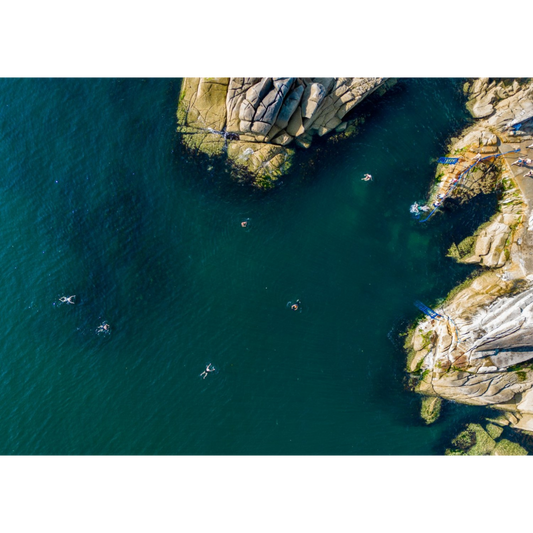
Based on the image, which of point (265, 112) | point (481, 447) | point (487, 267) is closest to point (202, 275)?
point (265, 112)

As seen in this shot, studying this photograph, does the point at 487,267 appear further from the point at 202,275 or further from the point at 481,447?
the point at 202,275

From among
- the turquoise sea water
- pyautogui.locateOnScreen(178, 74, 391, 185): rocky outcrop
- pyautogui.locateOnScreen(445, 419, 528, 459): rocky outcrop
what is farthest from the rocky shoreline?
pyautogui.locateOnScreen(178, 74, 391, 185): rocky outcrop

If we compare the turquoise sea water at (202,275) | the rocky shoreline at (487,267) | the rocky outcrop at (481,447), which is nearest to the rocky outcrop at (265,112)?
the turquoise sea water at (202,275)

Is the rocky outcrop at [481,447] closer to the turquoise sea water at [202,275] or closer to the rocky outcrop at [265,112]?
the turquoise sea water at [202,275]

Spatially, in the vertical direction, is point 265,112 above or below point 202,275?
above

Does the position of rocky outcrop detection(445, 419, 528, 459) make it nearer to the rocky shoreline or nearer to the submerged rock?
the submerged rock

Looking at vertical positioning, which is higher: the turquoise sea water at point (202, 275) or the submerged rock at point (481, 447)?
the turquoise sea water at point (202, 275)
